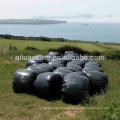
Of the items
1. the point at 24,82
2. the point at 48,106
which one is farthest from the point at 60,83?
the point at 24,82

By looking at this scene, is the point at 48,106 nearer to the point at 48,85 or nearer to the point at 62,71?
the point at 48,85

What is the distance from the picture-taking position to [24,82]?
13094 millimetres

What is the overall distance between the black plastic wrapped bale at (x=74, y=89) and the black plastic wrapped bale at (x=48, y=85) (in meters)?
0.74

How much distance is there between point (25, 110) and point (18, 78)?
2.91 m

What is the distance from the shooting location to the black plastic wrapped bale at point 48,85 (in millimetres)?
12164

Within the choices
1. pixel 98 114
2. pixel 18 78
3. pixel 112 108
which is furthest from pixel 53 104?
pixel 112 108

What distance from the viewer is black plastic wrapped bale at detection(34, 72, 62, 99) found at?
12.2 metres

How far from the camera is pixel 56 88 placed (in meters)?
12.5

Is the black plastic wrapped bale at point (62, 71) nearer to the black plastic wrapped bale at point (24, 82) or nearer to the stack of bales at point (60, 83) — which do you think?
the stack of bales at point (60, 83)

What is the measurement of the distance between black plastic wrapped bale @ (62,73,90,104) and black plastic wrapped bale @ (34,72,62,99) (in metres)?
0.74

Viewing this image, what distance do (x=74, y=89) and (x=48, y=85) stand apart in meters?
1.38

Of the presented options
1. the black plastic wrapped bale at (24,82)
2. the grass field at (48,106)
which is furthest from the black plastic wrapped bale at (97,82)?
the black plastic wrapped bale at (24,82)

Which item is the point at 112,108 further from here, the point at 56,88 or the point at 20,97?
the point at 20,97

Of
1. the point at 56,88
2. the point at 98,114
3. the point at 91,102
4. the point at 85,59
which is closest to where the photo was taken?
the point at 98,114
